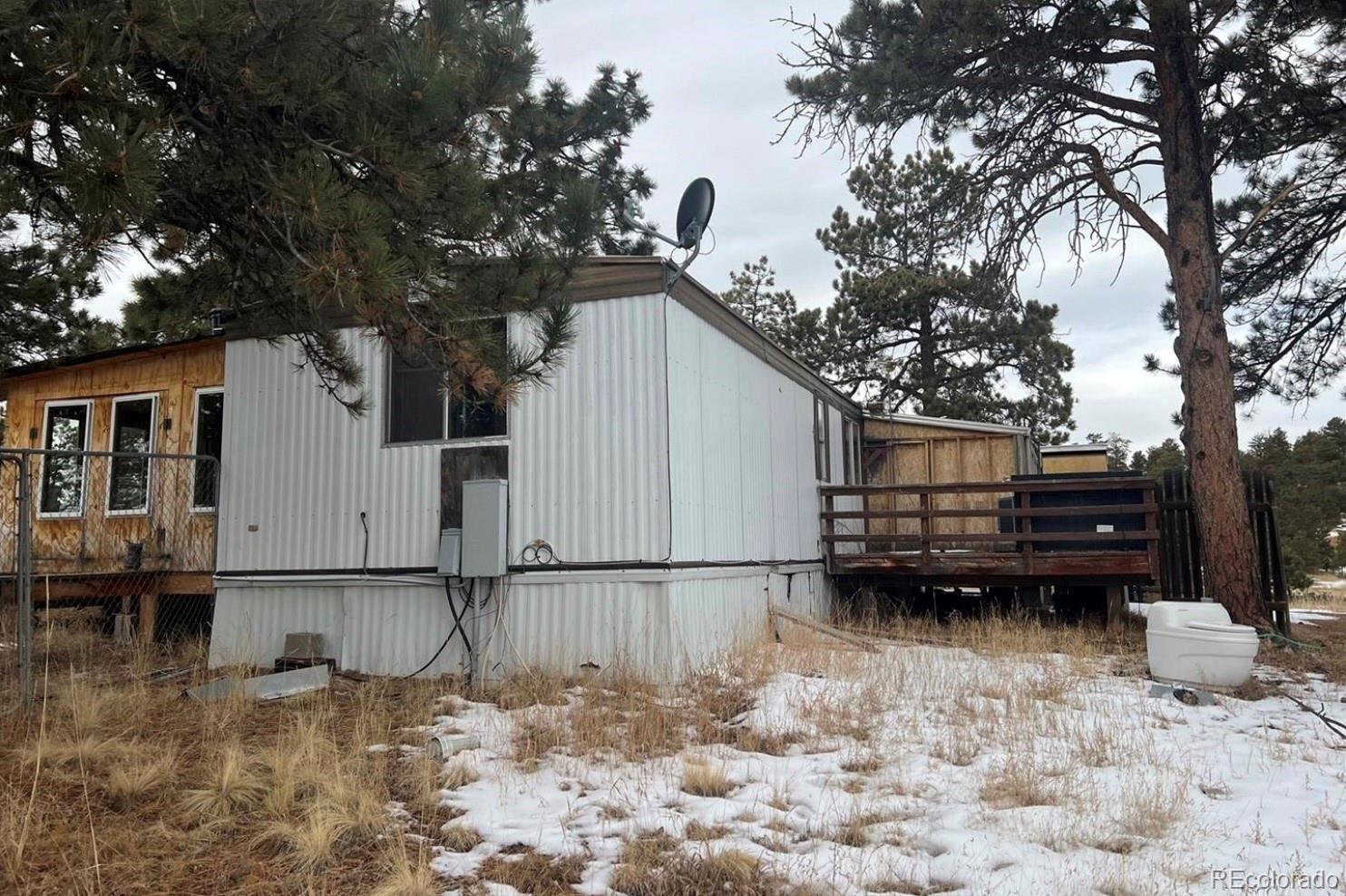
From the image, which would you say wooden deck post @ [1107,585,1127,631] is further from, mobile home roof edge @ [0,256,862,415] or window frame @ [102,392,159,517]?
window frame @ [102,392,159,517]

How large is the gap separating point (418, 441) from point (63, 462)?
508 centimetres

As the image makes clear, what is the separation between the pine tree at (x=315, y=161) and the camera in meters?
3.69

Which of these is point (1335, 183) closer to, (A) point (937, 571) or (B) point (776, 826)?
(A) point (937, 571)

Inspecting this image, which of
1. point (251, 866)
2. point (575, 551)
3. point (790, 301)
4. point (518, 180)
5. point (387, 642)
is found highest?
point (790, 301)

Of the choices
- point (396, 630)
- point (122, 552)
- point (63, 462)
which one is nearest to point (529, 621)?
point (396, 630)

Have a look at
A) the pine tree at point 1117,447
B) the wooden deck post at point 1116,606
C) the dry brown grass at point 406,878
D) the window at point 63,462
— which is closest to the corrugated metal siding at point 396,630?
the dry brown grass at point 406,878

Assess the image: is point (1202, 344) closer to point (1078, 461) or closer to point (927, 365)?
point (1078, 461)

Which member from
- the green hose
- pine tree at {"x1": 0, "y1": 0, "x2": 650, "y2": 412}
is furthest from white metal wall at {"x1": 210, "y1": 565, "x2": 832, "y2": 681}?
the green hose

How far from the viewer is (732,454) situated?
853cm

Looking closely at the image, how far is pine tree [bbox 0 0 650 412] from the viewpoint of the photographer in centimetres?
369

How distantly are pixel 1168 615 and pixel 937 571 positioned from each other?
3.76 metres

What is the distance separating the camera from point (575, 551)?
711 centimetres

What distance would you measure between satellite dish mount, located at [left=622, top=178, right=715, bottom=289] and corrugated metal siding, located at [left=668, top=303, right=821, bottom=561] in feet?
1.28

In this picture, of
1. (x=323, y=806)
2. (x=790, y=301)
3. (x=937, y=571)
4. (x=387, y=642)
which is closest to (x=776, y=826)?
(x=323, y=806)
